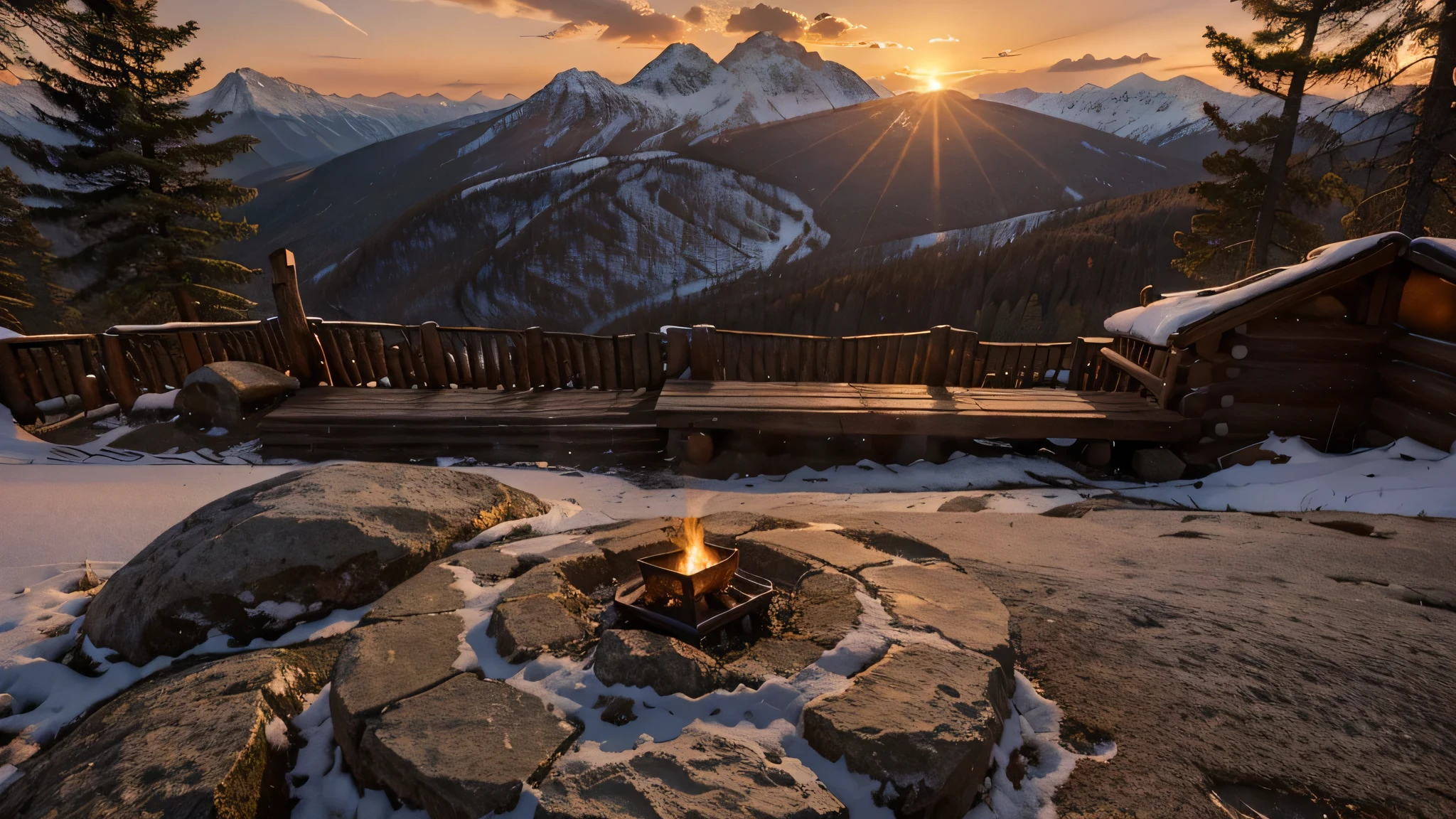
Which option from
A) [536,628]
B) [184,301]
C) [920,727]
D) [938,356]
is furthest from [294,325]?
[184,301]

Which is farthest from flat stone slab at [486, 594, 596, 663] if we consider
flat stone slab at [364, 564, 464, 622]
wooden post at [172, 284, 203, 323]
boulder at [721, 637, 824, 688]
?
wooden post at [172, 284, 203, 323]

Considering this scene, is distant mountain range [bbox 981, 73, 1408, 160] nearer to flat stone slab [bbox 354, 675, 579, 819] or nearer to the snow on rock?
the snow on rock

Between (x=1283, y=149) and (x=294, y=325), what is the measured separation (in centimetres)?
1833

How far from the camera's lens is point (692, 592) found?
8.01ft

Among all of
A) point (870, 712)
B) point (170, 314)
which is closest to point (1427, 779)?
point (870, 712)

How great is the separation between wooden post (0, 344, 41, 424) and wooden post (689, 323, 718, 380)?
8.45m

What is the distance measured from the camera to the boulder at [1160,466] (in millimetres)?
6590

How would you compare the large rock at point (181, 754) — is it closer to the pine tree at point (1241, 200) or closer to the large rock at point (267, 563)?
the large rock at point (267, 563)

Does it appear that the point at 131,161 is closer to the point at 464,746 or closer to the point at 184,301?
the point at 184,301

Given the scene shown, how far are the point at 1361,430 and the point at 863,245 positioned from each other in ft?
164

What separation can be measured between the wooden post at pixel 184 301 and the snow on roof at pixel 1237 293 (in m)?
21.8

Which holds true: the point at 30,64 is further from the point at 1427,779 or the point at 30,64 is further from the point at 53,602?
the point at 1427,779

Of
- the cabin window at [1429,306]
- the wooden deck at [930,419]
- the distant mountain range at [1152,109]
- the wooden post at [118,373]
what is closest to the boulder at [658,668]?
the wooden deck at [930,419]

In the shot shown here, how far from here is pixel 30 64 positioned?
1466cm
